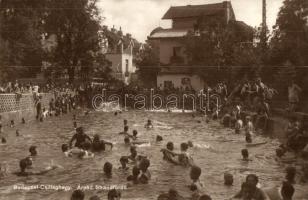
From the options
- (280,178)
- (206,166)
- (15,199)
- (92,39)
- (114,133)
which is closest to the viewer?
(15,199)

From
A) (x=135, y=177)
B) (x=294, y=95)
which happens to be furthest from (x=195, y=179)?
(x=294, y=95)

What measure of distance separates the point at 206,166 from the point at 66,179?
602 centimetres

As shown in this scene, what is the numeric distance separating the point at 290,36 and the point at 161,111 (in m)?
15.7

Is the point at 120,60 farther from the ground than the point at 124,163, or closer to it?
farther from the ground

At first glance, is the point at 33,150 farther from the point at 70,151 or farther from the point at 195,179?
the point at 195,179

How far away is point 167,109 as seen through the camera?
52.9m

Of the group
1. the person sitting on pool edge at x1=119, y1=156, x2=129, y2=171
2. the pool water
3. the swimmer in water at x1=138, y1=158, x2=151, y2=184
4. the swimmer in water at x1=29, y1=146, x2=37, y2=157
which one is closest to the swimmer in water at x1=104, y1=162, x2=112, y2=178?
the pool water

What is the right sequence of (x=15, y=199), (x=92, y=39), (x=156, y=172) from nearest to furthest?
(x=15, y=199), (x=156, y=172), (x=92, y=39)

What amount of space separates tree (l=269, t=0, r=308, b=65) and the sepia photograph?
0.11 m

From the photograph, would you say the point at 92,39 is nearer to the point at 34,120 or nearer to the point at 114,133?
the point at 34,120

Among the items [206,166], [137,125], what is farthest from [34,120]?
[206,166]

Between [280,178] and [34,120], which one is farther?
[34,120]

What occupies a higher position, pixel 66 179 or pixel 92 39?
pixel 92 39

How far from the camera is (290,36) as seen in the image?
40.7 m
